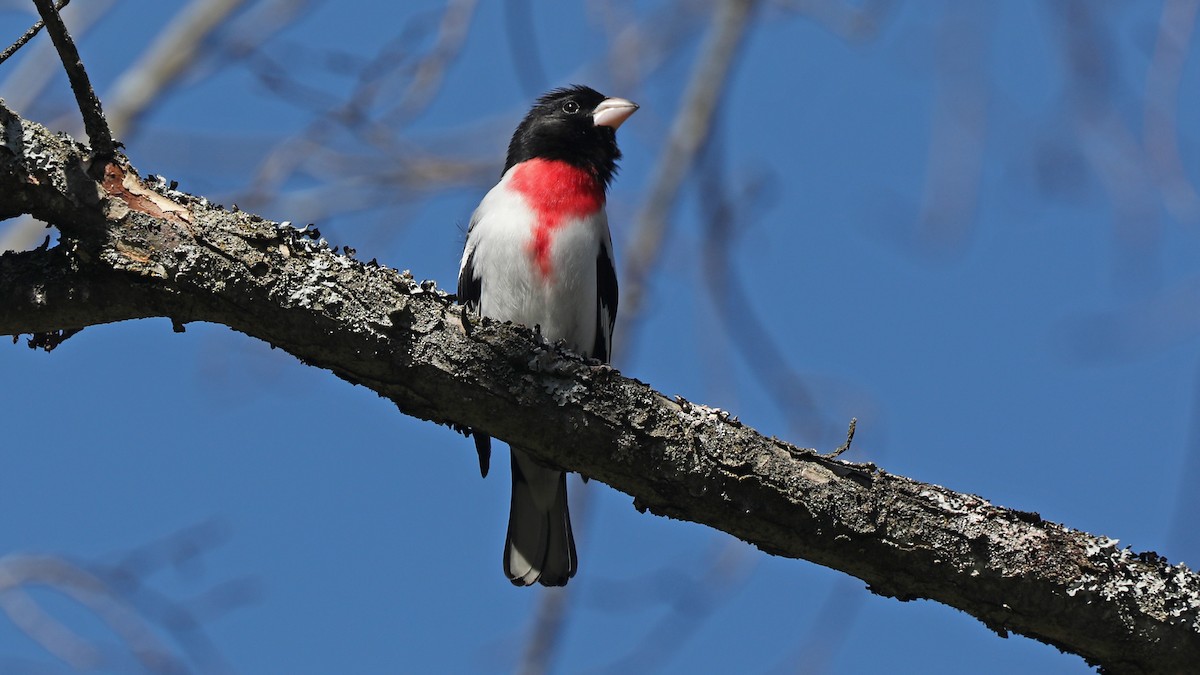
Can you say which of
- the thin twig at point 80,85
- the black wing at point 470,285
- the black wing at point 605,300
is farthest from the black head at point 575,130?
the thin twig at point 80,85

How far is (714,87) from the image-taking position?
5.85 metres

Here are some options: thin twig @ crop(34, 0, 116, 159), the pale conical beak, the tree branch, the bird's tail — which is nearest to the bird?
the bird's tail

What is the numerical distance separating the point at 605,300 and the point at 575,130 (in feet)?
2.96

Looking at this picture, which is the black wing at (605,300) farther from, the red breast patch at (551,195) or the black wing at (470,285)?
the black wing at (470,285)

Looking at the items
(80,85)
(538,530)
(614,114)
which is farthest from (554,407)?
(614,114)

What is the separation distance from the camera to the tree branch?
9.82 feet

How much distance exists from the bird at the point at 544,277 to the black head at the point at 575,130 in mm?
14

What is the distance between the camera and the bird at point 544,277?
487 cm

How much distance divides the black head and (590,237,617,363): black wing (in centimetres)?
43

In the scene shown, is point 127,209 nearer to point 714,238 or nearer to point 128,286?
point 128,286

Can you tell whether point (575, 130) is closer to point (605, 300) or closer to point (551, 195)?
point (551, 195)

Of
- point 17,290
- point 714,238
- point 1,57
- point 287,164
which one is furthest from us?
point 287,164

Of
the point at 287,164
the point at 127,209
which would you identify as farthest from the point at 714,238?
the point at 127,209

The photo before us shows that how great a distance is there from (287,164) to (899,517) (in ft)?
13.5
